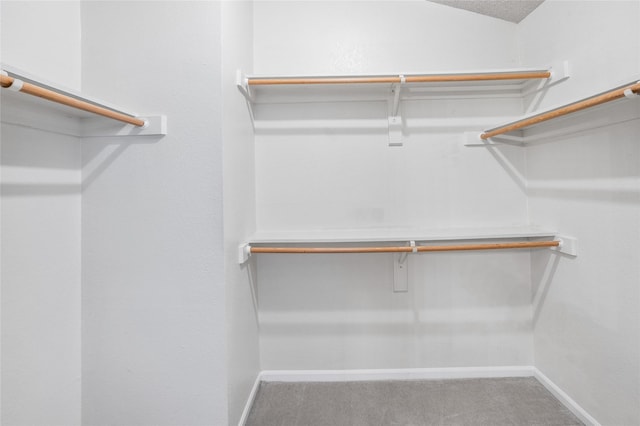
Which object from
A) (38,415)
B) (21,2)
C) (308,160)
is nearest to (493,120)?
(308,160)

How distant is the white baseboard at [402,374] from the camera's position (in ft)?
5.31

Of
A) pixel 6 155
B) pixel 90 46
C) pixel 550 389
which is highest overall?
pixel 90 46

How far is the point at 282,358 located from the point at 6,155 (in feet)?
4.75

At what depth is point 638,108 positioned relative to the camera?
1043mm

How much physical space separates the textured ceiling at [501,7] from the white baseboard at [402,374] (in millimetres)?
1946

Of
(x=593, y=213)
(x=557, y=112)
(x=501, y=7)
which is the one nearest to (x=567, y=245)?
(x=593, y=213)

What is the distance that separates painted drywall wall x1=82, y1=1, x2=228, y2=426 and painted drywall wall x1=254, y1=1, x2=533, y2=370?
1.75 feet

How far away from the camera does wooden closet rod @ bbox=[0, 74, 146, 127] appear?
677mm

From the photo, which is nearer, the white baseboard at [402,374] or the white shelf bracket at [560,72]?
the white shelf bracket at [560,72]

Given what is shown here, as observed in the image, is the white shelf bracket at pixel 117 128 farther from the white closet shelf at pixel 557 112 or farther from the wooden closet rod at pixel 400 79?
the white closet shelf at pixel 557 112

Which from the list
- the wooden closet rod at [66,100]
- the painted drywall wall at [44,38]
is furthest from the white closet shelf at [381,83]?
the painted drywall wall at [44,38]

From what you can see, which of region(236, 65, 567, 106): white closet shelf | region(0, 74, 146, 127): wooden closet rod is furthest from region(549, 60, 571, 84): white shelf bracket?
region(0, 74, 146, 127): wooden closet rod

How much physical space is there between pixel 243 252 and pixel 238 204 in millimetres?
218

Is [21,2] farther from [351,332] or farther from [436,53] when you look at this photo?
[351,332]
